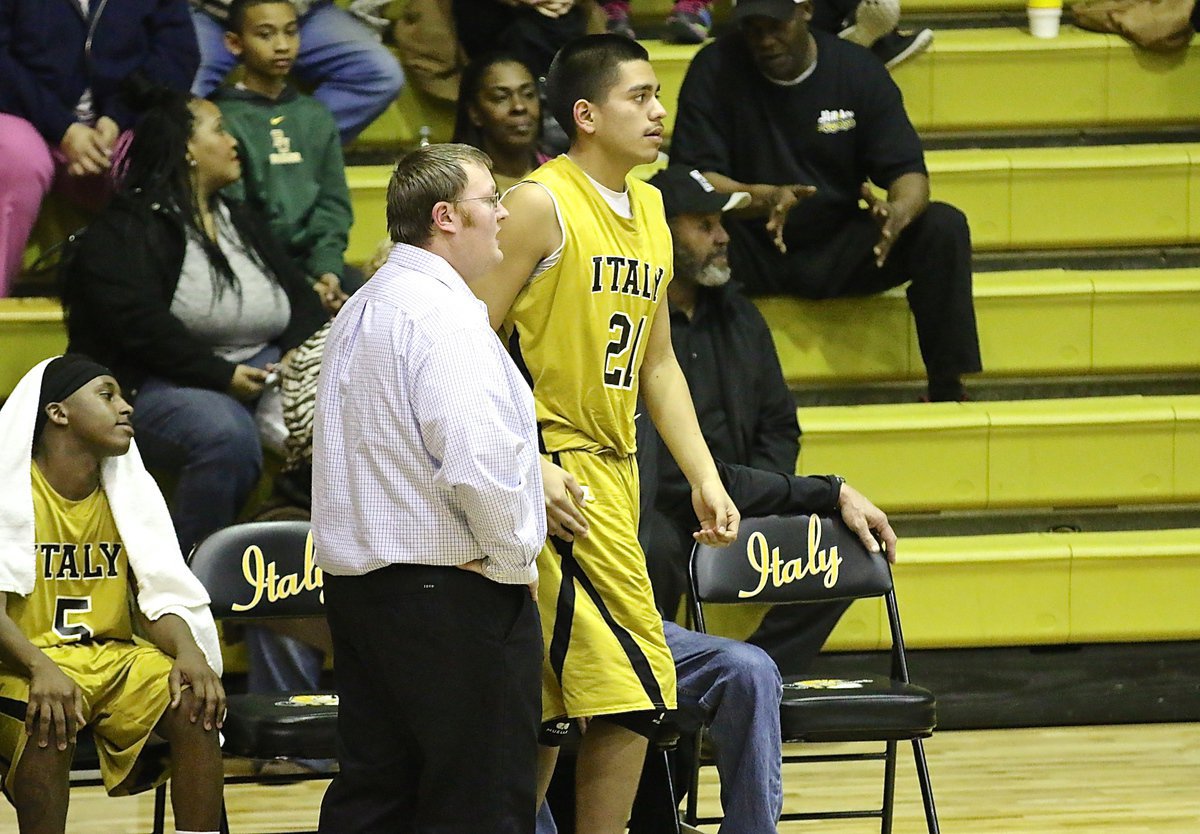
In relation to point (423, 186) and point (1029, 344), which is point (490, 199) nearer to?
point (423, 186)

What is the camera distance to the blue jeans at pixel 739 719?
361 cm

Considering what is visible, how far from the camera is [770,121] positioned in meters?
5.68

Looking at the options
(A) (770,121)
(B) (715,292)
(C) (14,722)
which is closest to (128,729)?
Result: (C) (14,722)

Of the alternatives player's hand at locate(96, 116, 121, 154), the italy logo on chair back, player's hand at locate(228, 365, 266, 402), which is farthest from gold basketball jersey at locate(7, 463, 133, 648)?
player's hand at locate(96, 116, 121, 154)

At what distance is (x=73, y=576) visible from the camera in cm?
378

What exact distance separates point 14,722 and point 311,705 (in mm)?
589

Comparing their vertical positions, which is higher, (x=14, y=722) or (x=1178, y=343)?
(x=1178, y=343)

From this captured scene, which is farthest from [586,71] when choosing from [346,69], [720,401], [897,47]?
[897,47]

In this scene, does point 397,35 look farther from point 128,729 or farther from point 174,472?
point 128,729

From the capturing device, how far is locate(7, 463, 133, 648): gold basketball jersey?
374 cm

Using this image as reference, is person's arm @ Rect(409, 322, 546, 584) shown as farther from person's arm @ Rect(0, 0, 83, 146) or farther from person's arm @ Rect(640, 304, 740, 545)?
person's arm @ Rect(0, 0, 83, 146)

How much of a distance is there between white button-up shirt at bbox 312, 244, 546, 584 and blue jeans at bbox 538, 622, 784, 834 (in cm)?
89

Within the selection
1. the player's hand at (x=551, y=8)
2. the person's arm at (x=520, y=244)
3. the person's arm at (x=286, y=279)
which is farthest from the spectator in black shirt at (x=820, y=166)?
the person's arm at (x=520, y=244)

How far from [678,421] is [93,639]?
4.31 ft
